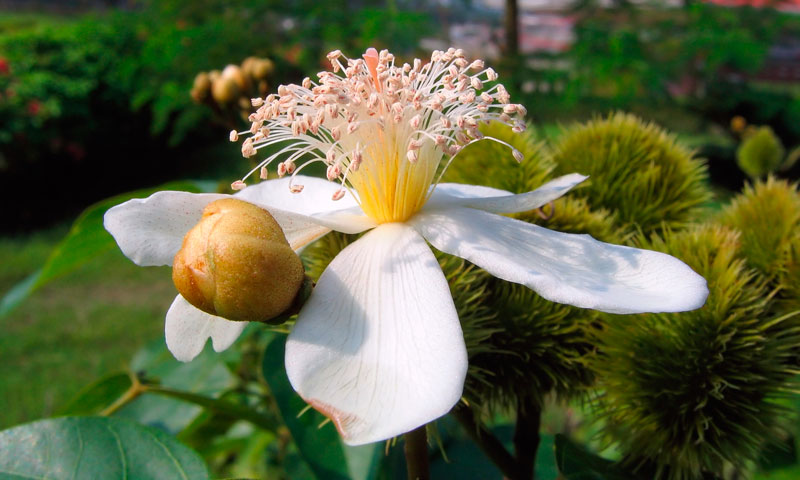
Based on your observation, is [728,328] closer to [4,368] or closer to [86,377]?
[86,377]

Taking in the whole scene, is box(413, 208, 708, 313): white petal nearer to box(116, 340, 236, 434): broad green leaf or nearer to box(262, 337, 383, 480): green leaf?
box(262, 337, 383, 480): green leaf

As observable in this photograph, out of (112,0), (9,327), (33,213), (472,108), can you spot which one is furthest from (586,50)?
(112,0)

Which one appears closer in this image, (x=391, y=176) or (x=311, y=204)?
(x=391, y=176)

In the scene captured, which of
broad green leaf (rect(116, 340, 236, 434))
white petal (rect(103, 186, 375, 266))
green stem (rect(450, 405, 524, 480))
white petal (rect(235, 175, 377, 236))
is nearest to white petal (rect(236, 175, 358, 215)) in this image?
white petal (rect(235, 175, 377, 236))

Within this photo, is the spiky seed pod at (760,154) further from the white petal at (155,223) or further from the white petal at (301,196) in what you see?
the white petal at (155,223)

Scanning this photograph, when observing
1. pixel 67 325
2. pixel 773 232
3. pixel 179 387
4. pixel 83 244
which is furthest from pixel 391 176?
pixel 67 325

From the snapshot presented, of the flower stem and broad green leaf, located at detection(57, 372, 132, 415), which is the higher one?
the flower stem

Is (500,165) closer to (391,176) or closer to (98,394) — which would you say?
(391,176)
